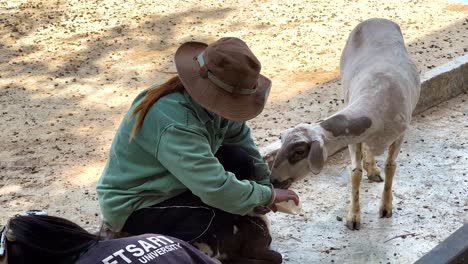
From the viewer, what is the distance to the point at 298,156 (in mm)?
3516

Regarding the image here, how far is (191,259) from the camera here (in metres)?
2.11

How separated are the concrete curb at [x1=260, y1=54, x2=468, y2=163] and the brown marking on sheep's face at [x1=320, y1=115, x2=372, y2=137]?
1862mm

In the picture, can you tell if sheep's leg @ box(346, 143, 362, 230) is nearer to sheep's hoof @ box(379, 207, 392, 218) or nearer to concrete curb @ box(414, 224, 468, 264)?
sheep's hoof @ box(379, 207, 392, 218)

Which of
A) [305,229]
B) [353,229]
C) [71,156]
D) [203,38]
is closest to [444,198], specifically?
Result: [353,229]

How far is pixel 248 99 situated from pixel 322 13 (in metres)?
5.31

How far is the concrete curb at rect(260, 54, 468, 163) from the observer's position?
→ 17.8 feet

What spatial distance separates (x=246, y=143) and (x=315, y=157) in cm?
36

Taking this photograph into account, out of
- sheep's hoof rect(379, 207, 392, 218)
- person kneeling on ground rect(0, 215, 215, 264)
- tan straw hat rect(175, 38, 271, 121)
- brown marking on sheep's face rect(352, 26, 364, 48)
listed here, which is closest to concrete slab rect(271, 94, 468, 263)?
sheep's hoof rect(379, 207, 392, 218)

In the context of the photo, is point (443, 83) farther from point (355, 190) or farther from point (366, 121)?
point (366, 121)

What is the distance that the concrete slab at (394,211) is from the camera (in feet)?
12.4

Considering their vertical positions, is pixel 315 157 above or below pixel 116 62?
above

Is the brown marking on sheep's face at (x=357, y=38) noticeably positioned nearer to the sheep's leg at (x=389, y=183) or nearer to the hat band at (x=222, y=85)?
the sheep's leg at (x=389, y=183)

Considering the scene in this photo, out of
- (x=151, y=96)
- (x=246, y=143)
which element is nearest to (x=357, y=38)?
(x=246, y=143)

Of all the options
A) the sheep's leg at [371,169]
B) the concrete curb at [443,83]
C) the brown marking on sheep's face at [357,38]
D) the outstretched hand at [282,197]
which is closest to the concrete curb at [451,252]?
the outstretched hand at [282,197]
